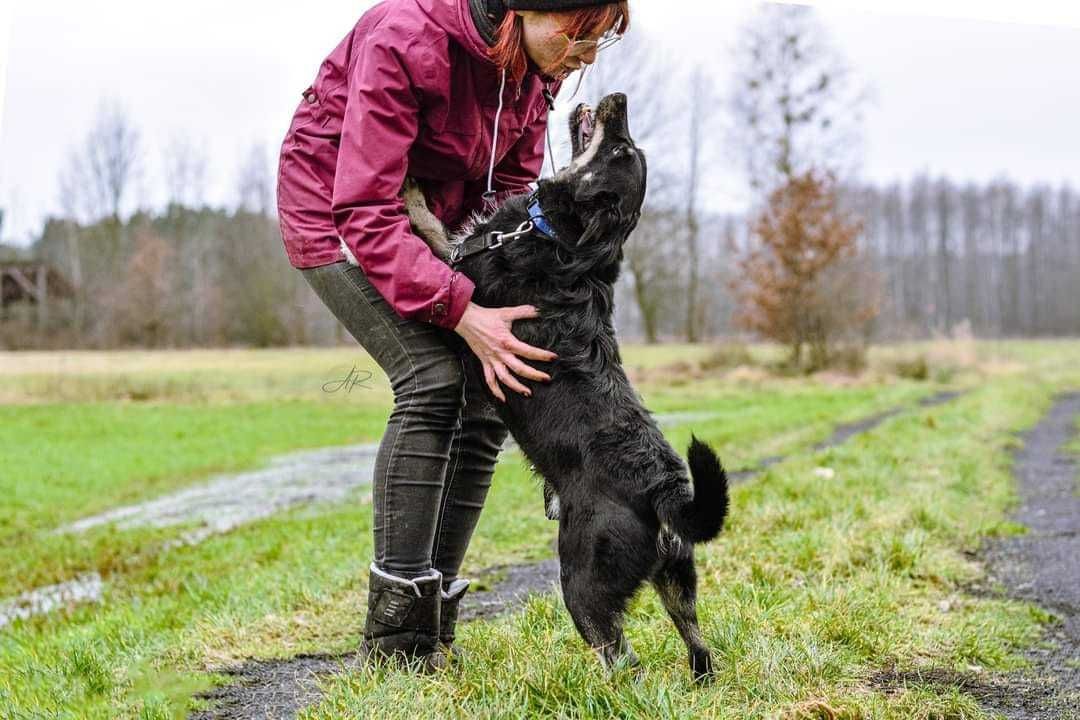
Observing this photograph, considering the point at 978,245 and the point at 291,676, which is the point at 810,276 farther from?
the point at 978,245

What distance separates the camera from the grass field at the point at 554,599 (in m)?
2.53

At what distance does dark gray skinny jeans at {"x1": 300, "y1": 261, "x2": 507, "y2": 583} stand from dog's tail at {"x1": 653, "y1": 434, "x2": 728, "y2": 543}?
63 cm

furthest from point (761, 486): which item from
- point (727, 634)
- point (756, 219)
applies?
point (756, 219)

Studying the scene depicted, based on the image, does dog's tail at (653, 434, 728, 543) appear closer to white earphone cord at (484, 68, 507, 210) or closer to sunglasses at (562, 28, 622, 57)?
white earphone cord at (484, 68, 507, 210)

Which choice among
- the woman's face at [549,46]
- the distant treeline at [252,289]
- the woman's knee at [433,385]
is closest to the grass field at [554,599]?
the woman's knee at [433,385]

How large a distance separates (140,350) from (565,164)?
23.1m

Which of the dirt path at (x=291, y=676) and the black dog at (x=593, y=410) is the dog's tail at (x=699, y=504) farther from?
the dirt path at (x=291, y=676)

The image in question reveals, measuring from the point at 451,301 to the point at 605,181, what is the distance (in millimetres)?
589

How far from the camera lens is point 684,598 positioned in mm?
2570

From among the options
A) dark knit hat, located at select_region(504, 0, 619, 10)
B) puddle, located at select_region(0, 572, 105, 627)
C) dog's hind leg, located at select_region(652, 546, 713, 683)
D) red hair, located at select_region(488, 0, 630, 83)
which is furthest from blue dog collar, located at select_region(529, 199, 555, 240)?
puddle, located at select_region(0, 572, 105, 627)

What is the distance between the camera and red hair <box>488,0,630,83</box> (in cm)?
253

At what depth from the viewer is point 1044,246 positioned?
159 ft

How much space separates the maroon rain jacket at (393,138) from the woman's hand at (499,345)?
50 millimetres

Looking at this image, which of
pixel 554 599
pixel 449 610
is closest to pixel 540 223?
pixel 449 610
